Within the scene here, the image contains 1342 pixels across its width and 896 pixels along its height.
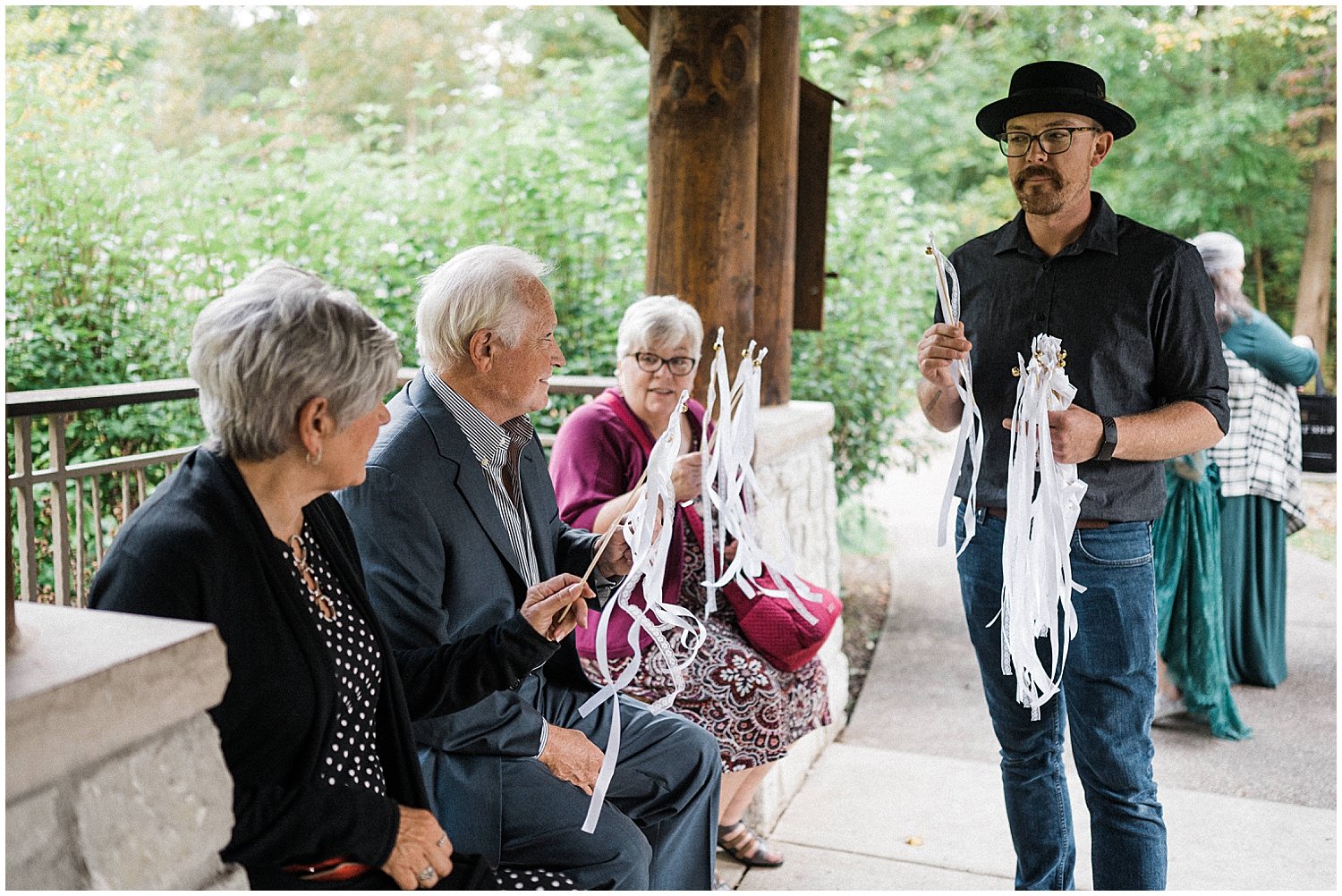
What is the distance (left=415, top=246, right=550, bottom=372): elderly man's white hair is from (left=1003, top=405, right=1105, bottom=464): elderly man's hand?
3.25 ft

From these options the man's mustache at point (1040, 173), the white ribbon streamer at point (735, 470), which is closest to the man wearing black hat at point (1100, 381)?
the man's mustache at point (1040, 173)

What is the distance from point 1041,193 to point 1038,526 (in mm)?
641

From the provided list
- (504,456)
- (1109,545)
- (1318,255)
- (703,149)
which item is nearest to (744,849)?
(1109,545)

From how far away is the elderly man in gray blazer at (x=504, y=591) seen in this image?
1.94m

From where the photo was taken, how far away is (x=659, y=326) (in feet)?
9.34

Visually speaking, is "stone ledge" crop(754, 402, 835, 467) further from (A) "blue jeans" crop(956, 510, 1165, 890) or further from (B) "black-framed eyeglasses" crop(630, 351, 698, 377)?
(A) "blue jeans" crop(956, 510, 1165, 890)

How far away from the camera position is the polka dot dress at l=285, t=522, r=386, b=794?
5.34 feet

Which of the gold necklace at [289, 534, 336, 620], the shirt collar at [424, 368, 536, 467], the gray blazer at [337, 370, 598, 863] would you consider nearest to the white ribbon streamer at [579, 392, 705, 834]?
the gray blazer at [337, 370, 598, 863]

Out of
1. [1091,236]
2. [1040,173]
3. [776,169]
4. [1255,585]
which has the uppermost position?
[776,169]

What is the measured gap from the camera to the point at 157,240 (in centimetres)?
509

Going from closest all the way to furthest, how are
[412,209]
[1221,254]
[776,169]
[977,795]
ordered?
[977,795] < [776,169] < [1221,254] < [412,209]

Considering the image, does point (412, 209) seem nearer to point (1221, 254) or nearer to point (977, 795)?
point (1221, 254)

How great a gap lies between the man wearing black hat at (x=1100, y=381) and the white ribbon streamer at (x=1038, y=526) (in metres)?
0.04

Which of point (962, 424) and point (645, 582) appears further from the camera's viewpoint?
point (962, 424)
